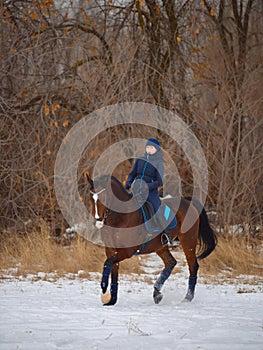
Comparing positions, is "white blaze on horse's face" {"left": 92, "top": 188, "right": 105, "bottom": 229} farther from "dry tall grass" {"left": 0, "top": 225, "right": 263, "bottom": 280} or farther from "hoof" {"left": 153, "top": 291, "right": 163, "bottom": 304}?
"dry tall grass" {"left": 0, "top": 225, "right": 263, "bottom": 280}

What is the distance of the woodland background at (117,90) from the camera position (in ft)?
38.8

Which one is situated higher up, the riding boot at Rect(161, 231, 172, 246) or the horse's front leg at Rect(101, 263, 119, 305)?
the riding boot at Rect(161, 231, 172, 246)

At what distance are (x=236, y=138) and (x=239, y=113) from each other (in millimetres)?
739

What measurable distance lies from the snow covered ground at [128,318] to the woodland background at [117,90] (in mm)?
3971

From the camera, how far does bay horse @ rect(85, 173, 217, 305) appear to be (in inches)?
243

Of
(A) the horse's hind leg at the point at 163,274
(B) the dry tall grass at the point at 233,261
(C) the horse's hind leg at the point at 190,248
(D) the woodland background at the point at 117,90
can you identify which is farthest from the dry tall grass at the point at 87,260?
(A) the horse's hind leg at the point at 163,274

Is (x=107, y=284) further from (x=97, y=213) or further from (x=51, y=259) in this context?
(x=51, y=259)

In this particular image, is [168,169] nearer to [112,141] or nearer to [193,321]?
[112,141]

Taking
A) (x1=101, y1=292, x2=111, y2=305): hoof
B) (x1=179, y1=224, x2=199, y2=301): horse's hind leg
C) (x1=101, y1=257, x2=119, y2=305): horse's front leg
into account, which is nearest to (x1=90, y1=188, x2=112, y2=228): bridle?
(x1=101, y1=257, x2=119, y2=305): horse's front leg

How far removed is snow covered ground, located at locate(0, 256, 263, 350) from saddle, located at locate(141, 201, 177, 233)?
1006mm

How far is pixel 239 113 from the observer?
11633 millimetres

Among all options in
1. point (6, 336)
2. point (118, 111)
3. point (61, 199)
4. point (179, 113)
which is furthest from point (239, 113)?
point (6, 336)

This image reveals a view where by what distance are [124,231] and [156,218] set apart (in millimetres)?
571

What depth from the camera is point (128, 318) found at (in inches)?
215
